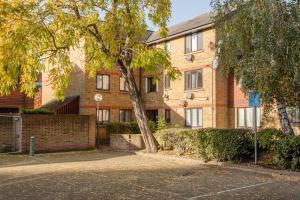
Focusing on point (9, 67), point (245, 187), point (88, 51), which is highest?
point (88, 51)

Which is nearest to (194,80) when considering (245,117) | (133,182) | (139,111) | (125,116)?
(245,117)

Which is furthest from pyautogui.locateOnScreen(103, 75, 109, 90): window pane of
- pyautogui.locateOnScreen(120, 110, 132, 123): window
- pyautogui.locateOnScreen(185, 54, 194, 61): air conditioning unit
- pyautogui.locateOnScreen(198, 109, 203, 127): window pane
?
pyautogui.locateOnScreen(198, 109, 203, 127): window pane

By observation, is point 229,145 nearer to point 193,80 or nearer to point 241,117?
point 241,117

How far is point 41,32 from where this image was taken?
14680 mm

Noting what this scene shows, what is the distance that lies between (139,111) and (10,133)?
6770 mm

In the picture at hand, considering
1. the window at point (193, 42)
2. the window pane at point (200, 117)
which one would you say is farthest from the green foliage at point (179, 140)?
the window at point (193, 42)

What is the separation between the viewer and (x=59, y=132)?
66.0ft

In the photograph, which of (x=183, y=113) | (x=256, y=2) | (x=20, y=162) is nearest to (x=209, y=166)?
(x=256, y=2)

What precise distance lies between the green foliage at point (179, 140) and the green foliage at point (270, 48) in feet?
13.3

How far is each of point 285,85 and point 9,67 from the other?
10490 millimetres

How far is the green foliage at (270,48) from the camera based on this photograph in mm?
12133

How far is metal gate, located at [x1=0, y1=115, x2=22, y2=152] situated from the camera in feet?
61.0

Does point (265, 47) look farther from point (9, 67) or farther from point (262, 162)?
point (9, 67)

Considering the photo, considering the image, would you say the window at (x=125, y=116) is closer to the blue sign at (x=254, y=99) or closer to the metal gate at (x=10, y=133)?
the metal gate at (x=10, y=133)
